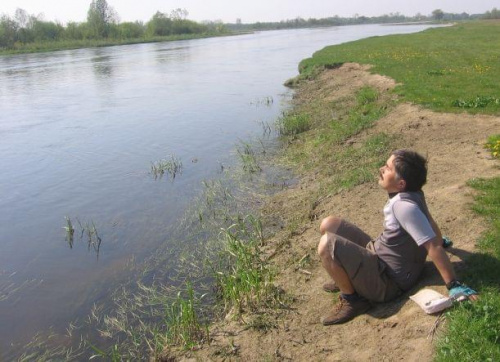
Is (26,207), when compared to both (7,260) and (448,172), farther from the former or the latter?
(448,172)

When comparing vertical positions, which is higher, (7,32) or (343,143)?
(7,32)

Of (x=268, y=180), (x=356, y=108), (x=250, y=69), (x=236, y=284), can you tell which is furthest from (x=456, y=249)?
(x=250, y=69)

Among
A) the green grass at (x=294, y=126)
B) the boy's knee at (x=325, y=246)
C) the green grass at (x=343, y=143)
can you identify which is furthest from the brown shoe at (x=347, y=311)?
the green grass at (x=294, y=126)

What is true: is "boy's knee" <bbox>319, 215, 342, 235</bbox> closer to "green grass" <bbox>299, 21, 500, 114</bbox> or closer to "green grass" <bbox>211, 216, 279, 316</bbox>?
"green grass" <bbox>211, 216, 279, 316</bbox>

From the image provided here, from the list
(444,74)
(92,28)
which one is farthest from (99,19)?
(444,74)

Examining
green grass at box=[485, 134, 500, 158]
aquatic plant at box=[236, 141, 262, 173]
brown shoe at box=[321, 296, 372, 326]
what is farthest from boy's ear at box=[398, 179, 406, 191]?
aquatic plant at box=[236, 141, 262, 173]

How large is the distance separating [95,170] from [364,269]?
994 cm

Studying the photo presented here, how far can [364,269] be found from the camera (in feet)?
14.1

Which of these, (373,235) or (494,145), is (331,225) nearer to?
(373,235)

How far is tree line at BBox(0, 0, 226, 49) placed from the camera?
85.9 meters

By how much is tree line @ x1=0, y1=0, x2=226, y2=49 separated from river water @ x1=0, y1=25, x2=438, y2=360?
67.8m

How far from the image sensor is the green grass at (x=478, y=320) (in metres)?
3.48

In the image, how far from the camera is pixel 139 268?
7.41 meters

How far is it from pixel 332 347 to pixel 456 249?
5.68ft
